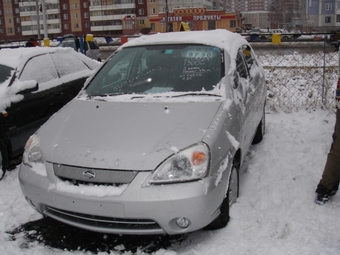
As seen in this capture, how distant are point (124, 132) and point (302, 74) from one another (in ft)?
22.1

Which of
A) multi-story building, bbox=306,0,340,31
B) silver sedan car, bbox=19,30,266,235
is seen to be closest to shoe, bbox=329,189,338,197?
silver sedan car, bbox=19,30,266,235

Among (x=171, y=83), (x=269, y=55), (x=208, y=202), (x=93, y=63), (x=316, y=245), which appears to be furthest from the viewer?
(x=269, y=55)

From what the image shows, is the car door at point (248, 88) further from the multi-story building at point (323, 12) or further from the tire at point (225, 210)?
the multi-story building at point (323, 12)

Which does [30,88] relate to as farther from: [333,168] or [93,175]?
[333,168]

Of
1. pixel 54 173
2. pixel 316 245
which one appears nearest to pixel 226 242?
pixel 316 245

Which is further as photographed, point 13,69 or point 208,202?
point 13,69

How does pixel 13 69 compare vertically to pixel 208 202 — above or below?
above

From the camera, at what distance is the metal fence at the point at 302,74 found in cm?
735

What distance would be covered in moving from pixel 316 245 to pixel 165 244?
4.01ft

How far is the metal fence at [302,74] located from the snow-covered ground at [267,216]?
2172 millimetres

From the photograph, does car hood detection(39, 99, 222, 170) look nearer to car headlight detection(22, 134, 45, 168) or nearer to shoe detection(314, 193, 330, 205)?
car headlight detection(22, 134, 45, 168)

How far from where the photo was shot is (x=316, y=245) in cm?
308

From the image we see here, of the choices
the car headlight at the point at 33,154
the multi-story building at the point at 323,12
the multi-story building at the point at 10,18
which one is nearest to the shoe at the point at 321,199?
the car headlight at the point at 33,154

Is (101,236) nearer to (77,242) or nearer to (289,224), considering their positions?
(77,242)
